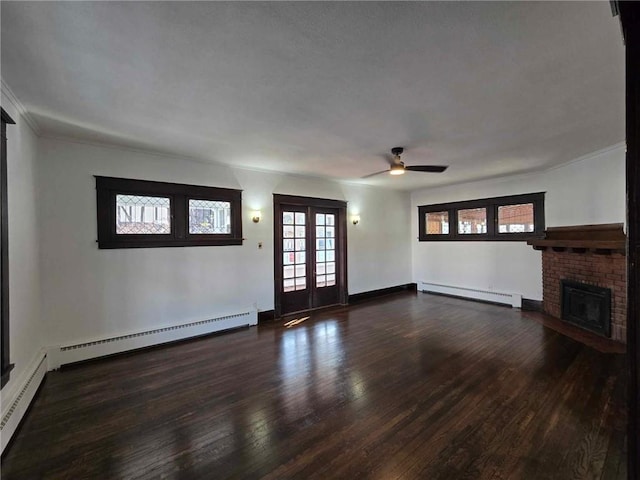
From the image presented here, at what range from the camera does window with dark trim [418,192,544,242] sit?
5.73 metres

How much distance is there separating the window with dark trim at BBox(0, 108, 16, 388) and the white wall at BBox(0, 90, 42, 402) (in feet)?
0.32

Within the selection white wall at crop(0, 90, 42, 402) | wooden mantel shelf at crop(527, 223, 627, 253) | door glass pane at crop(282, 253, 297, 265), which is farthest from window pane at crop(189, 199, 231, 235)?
wooden mantel shelf at crop(527, 223, 627, 253)

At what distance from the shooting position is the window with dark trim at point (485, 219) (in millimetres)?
5734

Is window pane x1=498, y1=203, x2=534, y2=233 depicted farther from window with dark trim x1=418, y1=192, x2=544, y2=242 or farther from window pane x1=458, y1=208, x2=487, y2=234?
window pane x1=458, y1=208, x2=487, y2=234

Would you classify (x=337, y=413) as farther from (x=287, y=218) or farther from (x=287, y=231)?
(x=287, y=218)

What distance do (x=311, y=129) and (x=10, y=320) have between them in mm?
3214

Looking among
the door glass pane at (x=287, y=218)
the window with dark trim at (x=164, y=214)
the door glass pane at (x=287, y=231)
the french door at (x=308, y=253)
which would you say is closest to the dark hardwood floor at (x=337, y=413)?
the window with dark trim at (x=164, y=214)

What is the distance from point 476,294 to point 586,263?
7.64 ft

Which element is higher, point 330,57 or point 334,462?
point 330,57

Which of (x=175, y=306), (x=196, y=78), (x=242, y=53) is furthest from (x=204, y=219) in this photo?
(x=242, y=53)

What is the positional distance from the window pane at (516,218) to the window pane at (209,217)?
18.4 ft

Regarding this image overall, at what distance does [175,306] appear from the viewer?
14.0ft

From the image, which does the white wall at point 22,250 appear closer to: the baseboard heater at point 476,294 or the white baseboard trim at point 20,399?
the white baseboard trim at point 20,399

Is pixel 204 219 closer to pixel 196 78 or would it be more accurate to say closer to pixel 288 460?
pixel 196 78
